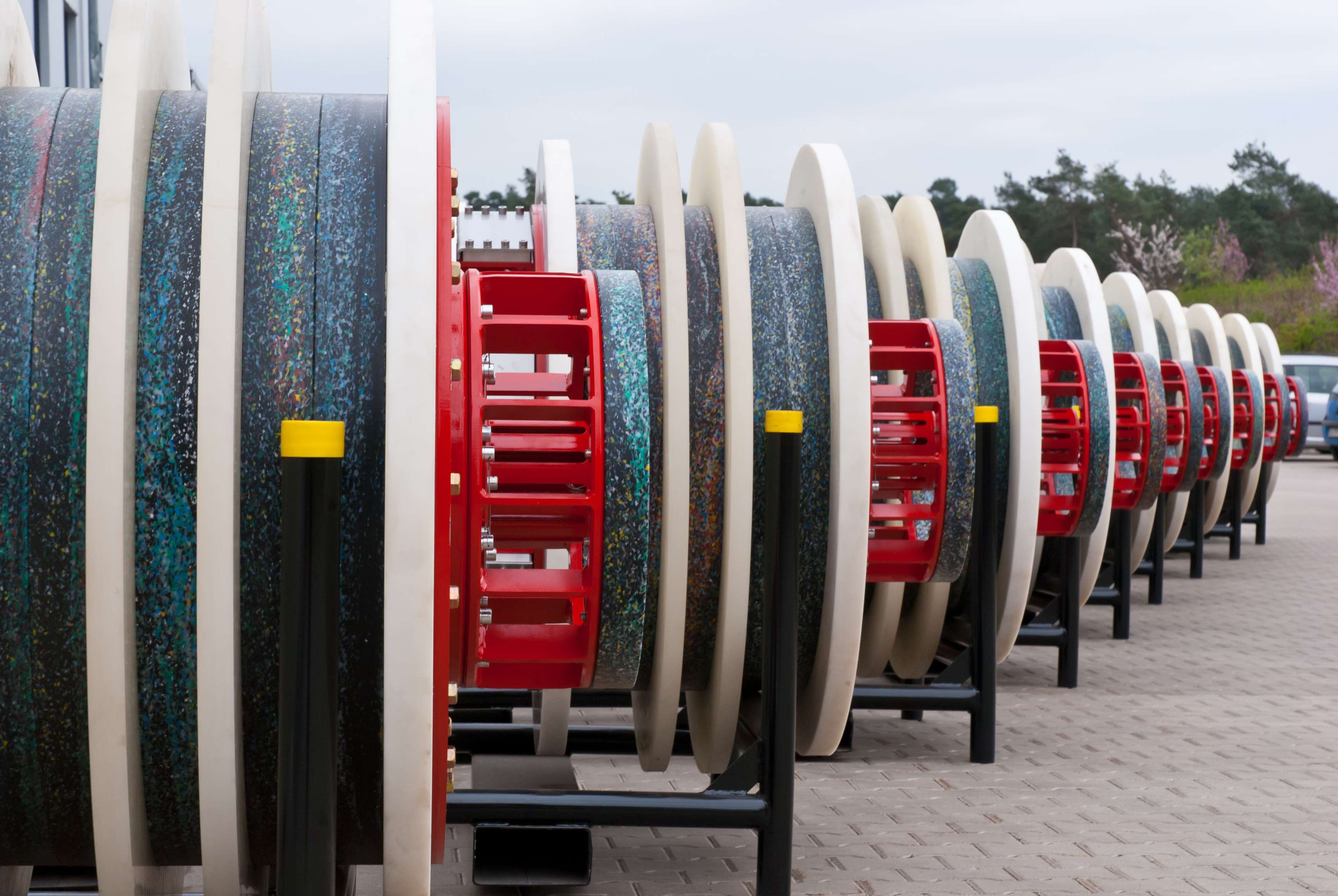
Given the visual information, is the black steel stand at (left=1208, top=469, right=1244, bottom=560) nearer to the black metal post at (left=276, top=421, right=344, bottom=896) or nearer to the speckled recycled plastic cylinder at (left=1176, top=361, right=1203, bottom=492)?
the speckled recycled plastic cylinder at (left=1176, top=361, right=1203, bottom=492)

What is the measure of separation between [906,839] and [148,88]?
384 cm

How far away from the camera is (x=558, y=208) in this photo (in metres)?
6.21

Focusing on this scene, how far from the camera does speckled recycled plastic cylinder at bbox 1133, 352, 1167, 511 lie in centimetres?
917

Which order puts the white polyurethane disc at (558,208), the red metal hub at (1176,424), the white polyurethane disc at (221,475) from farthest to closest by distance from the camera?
the red metal hub at (1176,424) → the white polyurethane disc at (558,208) → the white polyurethane disc at (221,475)

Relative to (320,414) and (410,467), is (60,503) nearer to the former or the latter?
(320,414)

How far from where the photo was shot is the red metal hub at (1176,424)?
35.7 ft

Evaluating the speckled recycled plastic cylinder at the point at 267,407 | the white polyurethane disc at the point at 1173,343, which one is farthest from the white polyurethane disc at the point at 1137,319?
the speckled recycled plastic cylinder at the point at 267,407

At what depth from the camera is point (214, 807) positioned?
123 inches

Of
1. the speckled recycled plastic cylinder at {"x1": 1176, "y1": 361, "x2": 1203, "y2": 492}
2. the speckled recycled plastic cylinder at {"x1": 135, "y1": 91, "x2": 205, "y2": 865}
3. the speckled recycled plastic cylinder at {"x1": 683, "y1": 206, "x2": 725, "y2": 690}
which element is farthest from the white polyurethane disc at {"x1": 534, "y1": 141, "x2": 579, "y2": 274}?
the speckled recycled plastic cylinder at {"x1": 1176, "y1": 361, "x2": 1203, "y2": 492}

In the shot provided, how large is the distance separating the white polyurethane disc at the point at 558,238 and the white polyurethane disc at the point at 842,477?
3.12 ft

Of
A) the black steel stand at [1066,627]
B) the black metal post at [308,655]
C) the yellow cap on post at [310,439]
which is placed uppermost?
the yellow cap on post at [310,439]

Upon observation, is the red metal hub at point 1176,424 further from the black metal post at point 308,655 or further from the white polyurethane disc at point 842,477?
the black metal post at point 308,655

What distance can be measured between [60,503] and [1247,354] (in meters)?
13.8

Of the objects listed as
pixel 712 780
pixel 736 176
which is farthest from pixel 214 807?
pixel 736 176
